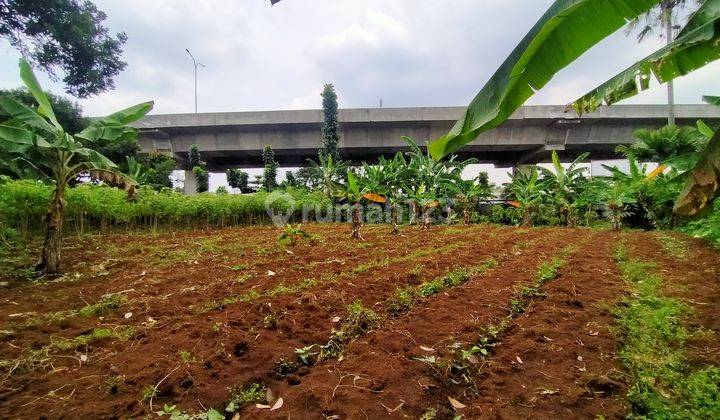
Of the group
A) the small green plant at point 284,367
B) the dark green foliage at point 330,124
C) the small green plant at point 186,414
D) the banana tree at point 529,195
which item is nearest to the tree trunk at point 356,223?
the small green plant at point 284,367

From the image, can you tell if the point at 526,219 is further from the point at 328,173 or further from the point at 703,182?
the point at 703,182

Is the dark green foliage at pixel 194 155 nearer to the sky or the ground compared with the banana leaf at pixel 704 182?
nearer to the sky

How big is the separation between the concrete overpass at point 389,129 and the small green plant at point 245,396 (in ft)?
48.6

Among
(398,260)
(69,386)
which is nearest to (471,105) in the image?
(69,386)

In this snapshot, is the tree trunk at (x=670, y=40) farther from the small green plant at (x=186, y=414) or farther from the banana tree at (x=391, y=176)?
the small green plant at (x=186, y=414)

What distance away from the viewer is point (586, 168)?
11.7 metres

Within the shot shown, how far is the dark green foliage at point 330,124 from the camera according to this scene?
15.0m

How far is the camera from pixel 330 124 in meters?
15.2

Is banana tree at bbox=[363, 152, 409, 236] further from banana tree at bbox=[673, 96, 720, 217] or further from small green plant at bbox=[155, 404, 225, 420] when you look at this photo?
small green plant at bbox=[155, 404, 225, 420]

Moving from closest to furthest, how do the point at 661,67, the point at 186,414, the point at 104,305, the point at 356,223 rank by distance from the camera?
the point at 186,414 → the point at 661,67 → the point at 104,305 → the point at 356,223

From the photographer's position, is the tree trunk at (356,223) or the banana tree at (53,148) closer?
the banana tree at (53,148)

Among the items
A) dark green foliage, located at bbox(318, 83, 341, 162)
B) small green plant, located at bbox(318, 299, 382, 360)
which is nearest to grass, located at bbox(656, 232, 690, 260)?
small green plant, located at bbox(318, 299, 382, 360)

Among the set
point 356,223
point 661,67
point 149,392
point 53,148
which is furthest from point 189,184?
point 661,67

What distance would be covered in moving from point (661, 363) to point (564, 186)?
11.0 m
